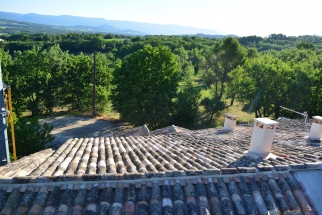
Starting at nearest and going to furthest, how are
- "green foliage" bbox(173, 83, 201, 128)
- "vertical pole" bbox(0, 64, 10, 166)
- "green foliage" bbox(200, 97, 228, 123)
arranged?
1. "vertical pole" bbox(0, 64, 10, 166)
2. "green foliage" bbox(173, 83, 201, 128)
3. "green foliage" bbox(200, 97, 228, 123)

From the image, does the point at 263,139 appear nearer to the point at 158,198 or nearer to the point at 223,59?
the point at 158,198

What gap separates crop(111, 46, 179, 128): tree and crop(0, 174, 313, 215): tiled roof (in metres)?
18.0

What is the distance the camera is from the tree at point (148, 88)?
22.2 metres

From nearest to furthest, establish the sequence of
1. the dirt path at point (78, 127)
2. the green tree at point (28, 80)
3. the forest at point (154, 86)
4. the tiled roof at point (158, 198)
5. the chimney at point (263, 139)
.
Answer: the tiled roof at point (158, 198) → the chimney at point (263, 139) → the dirt path at point (78, 127) → the forest at point (154, 86) → the green tree at point (28, 80)

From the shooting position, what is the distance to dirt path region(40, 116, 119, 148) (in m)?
22.0

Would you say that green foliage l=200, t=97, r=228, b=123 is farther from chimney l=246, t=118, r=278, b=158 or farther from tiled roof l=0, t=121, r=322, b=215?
tiled roof l=0, t=121, r=322, b=215

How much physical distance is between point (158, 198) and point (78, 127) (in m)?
21.7

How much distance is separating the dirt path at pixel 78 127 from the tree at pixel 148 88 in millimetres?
2620

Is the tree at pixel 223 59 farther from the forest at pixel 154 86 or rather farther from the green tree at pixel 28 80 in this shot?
the green tree at pixel 28 80

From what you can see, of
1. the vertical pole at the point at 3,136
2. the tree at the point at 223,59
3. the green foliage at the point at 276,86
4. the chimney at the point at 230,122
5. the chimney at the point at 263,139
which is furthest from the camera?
the tree at the point at 223,59

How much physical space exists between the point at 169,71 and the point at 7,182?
2020 cm

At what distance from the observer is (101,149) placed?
21.2 ft

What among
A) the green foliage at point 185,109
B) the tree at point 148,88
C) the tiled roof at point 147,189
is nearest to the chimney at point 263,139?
the tiled roof at point 147,189

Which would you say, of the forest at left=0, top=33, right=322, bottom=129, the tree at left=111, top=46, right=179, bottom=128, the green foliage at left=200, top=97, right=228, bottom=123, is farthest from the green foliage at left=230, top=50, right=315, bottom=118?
the tree at left=111, top=46, right=179, bottom=128
